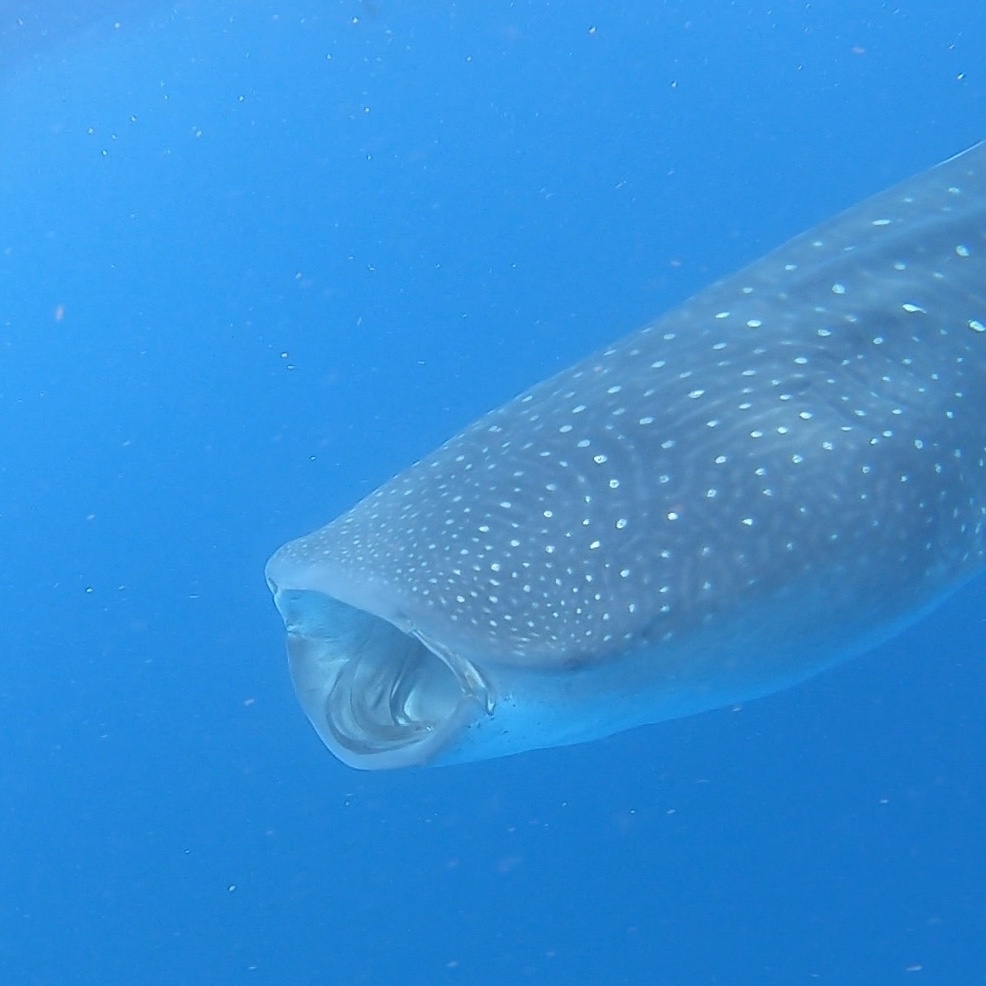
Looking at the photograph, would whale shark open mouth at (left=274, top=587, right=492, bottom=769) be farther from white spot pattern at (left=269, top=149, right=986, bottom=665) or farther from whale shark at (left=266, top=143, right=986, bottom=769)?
white spot pattern at (left=269, top=149, right=986, bottom=665)

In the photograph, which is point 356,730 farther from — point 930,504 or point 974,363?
point 974,363

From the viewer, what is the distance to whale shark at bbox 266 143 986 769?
2596 millimetres

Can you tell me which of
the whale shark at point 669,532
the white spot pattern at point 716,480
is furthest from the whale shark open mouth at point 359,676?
the white spot pattern at point 716,480

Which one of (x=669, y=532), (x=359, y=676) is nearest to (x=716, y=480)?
(x=669, y=532)

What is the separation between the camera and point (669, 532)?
2727 millimetres

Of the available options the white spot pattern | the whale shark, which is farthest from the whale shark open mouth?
the white spot pattern

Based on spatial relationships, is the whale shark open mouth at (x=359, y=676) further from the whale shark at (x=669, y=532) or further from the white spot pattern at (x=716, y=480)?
the white spot pattern at (x=716, y=480)

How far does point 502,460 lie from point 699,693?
0.87 meters

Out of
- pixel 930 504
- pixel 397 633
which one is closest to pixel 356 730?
pixel 397 633

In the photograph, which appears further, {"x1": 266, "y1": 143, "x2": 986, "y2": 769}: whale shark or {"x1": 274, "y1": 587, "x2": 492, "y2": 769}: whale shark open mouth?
{"x1": 274, "y1": 587, "x2": 492, "y2": 769}: whale shark open mouth

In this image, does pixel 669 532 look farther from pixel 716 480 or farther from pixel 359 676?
pixel 359 676

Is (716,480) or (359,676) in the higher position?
(716,480)

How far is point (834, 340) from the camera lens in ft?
10.4

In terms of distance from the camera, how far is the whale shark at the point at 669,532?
2596mm
